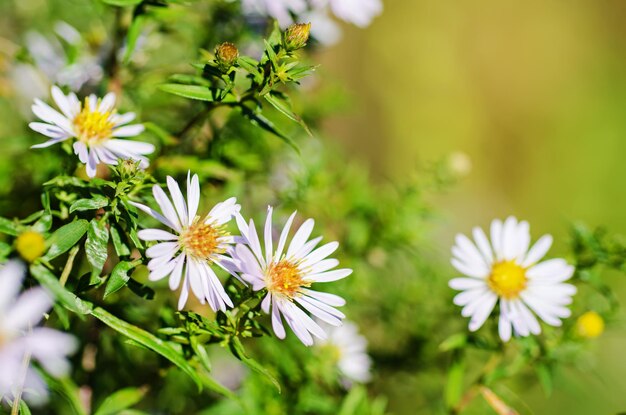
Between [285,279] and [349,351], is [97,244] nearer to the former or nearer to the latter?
[285,279]

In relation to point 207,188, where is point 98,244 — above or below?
below

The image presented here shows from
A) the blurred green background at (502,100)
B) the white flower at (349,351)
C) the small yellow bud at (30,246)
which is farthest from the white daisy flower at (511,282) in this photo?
the blurred green background at (502,100)

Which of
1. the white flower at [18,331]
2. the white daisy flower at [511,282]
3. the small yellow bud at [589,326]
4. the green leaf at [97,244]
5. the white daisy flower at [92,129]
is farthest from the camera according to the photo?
the small yellow bud at [589,326]

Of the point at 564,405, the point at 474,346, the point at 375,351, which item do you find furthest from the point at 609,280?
the point at 474,346

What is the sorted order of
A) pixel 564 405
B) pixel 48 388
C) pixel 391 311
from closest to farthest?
pixel 48 388, pixel 391 311, pixel 564 405

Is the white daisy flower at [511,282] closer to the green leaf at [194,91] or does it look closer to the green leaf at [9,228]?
the green leaf at [194,91]

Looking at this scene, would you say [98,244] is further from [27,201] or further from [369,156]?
[369,156]
